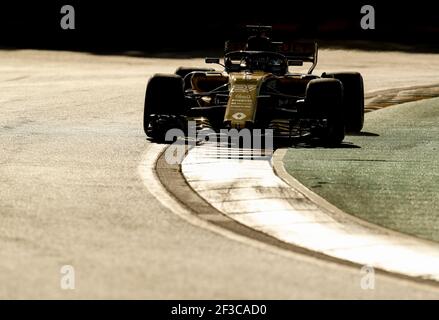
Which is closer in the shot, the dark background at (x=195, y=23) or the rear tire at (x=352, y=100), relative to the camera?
the rear tire at (x=352, y=100)

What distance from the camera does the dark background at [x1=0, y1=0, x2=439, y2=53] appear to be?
38.3 meters

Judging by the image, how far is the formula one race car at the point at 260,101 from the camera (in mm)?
16000

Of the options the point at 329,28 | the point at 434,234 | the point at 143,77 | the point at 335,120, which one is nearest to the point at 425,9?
the point at 329,28

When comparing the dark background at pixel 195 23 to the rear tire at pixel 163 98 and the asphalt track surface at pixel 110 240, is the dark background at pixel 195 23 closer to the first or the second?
the asphalt track surface at pixel 110 240

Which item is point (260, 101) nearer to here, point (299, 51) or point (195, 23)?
point (299, 51)

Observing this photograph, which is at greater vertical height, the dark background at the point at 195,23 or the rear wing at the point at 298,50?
the rear wing at the point at 298,50

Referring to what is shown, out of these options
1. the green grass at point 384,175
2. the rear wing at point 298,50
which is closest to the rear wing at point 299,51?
the rear wing at point 298,50

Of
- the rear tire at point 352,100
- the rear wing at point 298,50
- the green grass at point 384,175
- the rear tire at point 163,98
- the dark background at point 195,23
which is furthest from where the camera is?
the dark background at point 195,23

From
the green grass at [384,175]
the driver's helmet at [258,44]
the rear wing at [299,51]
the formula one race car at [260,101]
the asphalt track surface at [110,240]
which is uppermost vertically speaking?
the driver's helmet at [258,44]

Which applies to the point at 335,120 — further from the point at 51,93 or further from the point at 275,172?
the point at 51,93

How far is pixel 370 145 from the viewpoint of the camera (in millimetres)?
15969

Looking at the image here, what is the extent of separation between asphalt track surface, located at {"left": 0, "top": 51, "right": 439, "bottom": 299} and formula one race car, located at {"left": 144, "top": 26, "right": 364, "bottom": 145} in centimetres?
66

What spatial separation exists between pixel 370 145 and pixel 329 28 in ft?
76.1
